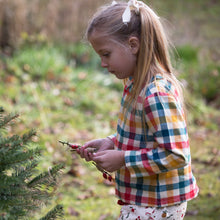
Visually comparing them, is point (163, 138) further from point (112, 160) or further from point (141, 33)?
point (141, 33)

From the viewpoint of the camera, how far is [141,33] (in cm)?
167

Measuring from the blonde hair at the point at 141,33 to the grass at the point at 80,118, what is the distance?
3.68ft

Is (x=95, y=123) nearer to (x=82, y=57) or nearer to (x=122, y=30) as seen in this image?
(x=82, y=57)

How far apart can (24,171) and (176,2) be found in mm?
13635

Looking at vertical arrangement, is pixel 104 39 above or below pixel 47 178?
above

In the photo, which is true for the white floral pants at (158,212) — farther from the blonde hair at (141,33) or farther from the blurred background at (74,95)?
the blurred background at (74,95)

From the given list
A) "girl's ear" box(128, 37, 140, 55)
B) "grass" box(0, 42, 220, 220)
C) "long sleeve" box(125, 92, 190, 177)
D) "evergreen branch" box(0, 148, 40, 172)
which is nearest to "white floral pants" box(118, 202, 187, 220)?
"long sleeve" box(125, 92, 190, 177)

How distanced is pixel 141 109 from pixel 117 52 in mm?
291

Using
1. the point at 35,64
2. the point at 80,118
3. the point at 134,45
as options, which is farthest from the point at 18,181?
the point at 35,64

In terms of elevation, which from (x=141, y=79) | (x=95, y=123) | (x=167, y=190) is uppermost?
(x=141, y=79)

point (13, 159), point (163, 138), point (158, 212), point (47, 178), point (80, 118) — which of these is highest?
point (163, 138)

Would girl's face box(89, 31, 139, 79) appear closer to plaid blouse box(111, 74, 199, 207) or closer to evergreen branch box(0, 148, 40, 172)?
plaid blouse box(111, 74, 199, 207)

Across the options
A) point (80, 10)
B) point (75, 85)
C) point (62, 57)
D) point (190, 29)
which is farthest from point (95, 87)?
point (190, 29)

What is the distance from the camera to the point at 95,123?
4.96 m
